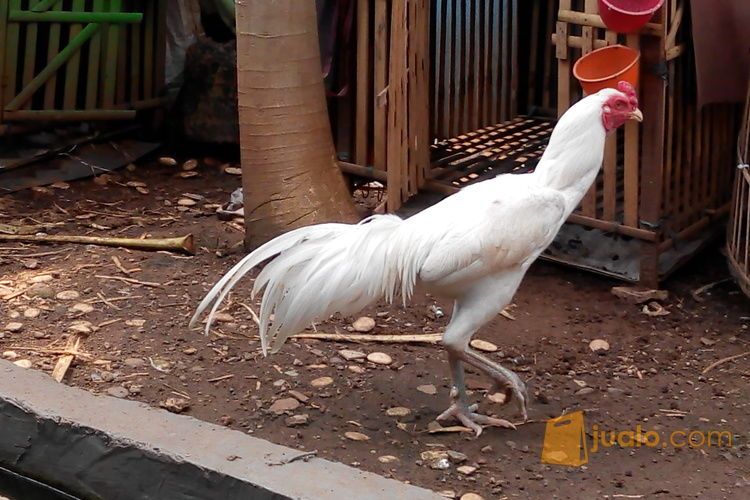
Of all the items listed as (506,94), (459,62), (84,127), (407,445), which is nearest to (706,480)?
(407,445)

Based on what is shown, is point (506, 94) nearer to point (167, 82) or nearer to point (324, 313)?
point (167, 82)

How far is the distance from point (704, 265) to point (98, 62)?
4.30m

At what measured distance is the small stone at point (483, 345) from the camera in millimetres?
5410

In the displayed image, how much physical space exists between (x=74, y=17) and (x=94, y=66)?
39 cm

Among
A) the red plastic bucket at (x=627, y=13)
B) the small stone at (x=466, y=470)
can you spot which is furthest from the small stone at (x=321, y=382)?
the red plastic bucket at (x=627, y=13)

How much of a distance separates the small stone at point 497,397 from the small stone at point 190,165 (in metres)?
3.91

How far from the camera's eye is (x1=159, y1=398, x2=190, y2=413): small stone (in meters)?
4.73

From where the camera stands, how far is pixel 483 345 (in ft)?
17.9

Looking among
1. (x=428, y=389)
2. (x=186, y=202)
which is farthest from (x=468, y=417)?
(x=186, y=202)

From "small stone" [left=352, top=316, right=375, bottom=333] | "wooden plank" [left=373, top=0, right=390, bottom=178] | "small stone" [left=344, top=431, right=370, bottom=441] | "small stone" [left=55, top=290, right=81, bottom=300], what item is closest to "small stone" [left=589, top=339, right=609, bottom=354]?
"small stone" [left=352, top=316, right=375, bottom=333]

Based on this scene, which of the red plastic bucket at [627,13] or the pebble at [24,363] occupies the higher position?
the red plastic bucket at [627,13]

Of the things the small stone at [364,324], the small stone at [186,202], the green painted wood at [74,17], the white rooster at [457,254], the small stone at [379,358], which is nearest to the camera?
the white rooster at [457,254]

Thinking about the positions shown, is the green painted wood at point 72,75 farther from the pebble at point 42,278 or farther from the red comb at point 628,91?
the red comb at point 628,91

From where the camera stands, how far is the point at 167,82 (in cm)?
865
